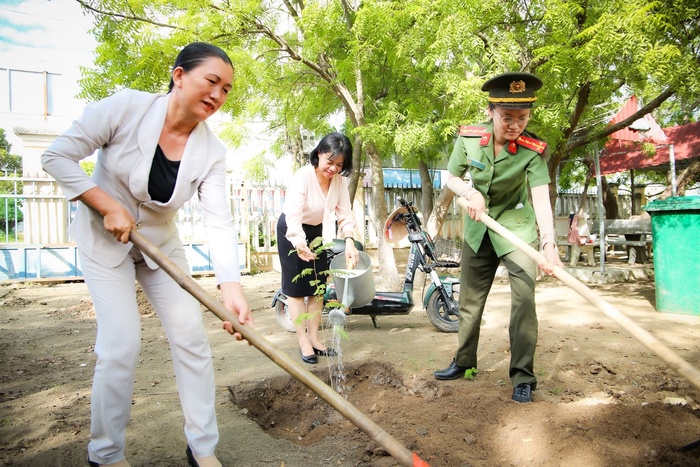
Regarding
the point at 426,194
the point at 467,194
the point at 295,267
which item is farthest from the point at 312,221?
the point at 426,194

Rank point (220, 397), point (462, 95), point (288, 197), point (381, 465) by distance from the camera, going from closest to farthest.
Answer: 1. point (381, 465)
2. point (220, 397)
3. point (288, 197)
4. point (462, 95)

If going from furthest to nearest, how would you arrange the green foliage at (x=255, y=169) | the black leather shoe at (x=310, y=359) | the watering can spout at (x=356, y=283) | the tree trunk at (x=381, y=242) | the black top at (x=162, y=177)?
the green foliage at (x=255, y=169) < the tree trunk at (x=381, y=242) < the watering can spout at (x=356, y=283) < the black leather shoe at (x=310, y=359) < the black top at (x=162, y=177)

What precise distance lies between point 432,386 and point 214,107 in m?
2.43

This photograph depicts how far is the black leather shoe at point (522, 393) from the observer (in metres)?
3.10

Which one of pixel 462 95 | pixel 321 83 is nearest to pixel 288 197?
pixel 462 95

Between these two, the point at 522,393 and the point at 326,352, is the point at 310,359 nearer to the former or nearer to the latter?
the point at 326,352

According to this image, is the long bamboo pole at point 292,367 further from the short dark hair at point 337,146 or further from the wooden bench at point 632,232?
the wooden bench at point 632,232

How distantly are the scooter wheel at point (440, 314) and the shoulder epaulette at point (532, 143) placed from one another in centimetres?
239

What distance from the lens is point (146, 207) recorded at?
227 centimetres

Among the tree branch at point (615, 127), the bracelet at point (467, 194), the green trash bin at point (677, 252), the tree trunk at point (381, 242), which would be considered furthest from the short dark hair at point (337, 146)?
the tree branch at point (615, 127)

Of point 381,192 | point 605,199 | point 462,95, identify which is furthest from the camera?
point 605,199

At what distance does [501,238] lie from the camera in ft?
10.7

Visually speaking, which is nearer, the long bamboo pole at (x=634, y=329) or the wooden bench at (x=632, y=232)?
the long bamboo pole at (x=634, y=329)

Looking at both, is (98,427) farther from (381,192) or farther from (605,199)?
(605,199)
